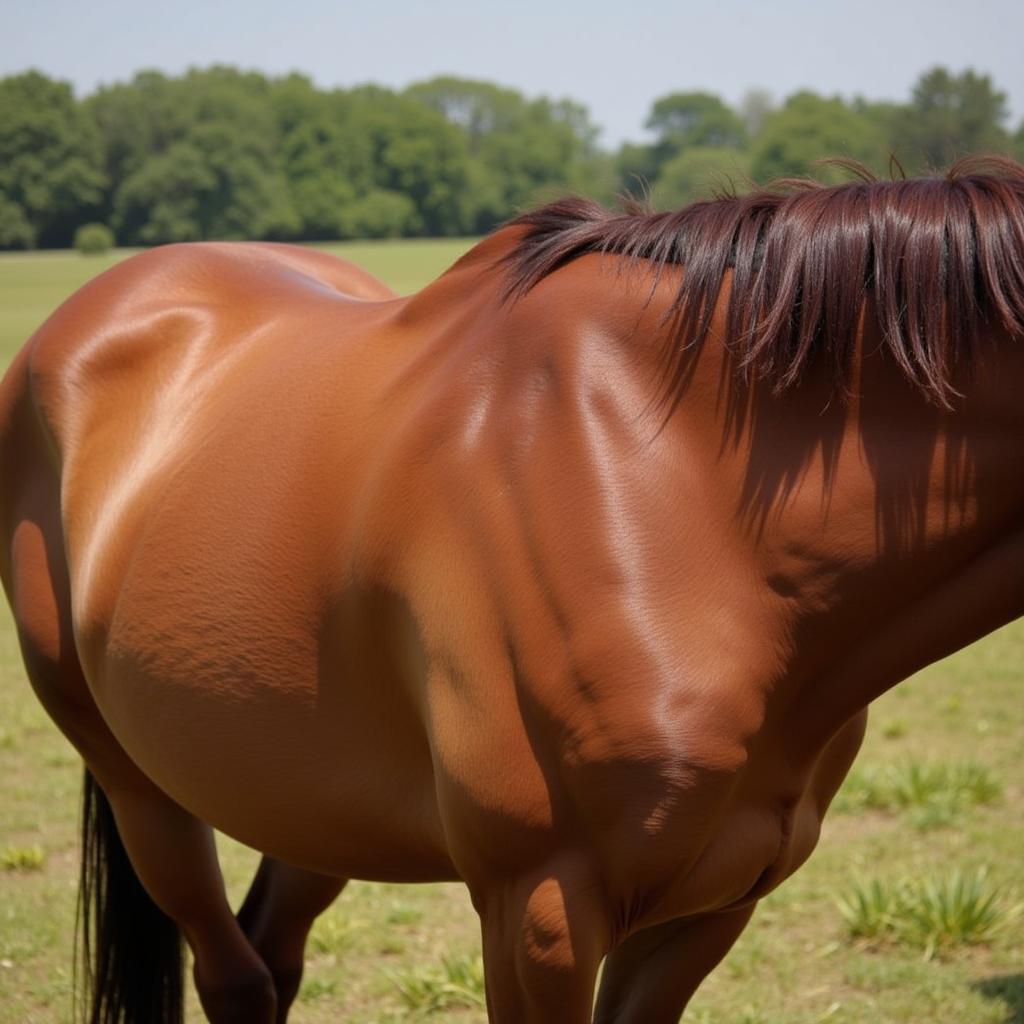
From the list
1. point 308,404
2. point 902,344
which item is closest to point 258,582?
point 308,404

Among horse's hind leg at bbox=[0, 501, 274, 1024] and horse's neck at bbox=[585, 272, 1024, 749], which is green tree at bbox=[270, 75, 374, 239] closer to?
horse's hind leg at bbox=[0, 501, 274, 1024]

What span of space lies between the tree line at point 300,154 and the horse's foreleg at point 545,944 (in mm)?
31428

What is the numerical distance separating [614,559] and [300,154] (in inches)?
2721

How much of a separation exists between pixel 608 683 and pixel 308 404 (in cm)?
85

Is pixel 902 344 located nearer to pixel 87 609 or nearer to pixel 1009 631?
pixel 87 609

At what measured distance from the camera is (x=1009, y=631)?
784 cm

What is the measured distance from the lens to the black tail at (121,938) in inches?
115

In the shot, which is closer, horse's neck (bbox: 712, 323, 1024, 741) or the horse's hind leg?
horse's neck (bbox: 712, 323, 1024, 741)

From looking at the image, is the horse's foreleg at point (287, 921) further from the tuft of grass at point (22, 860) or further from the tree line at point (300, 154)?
the tree line at point (300, 154)

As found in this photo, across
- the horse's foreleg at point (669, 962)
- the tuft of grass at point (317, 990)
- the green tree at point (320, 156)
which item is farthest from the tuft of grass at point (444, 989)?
the green tree at point (320, 156)

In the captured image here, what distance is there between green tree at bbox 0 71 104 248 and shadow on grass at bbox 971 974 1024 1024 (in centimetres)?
4411

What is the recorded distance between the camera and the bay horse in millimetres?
1566

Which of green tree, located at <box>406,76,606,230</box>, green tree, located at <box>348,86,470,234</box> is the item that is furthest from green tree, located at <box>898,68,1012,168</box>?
green tree, located at <box>348,86,470,234</box>

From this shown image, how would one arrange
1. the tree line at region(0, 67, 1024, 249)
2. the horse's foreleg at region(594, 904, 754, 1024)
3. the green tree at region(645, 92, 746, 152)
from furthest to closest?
the green tree at region(645, 92, 746, 152) < the tree line at region(0, 67, 1024, 249) < the horse's foreleg at region(594, 904, 754, 1024)
